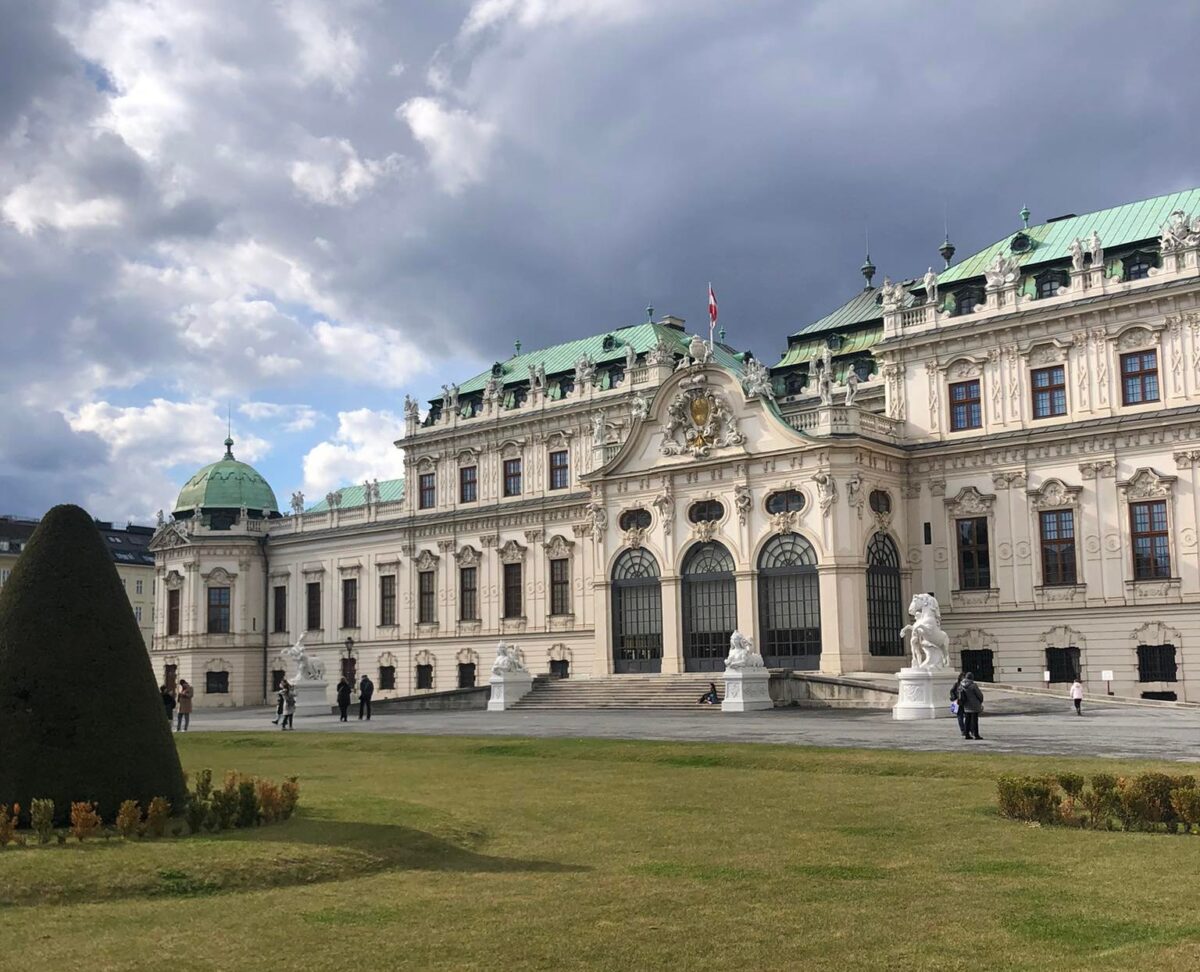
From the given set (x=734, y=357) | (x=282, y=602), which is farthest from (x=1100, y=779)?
(x=282, y=602)

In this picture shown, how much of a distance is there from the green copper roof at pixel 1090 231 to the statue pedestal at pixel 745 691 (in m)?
18.9

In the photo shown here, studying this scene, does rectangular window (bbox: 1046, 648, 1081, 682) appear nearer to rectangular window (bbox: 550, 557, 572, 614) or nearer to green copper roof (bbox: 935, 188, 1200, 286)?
green copper roof (bbox: 935, 188, 1200, 286)

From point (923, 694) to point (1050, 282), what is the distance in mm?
20425

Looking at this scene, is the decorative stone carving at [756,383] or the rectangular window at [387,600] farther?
the rectangular window at [387,600]

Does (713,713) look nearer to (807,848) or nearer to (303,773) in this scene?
(303,773)

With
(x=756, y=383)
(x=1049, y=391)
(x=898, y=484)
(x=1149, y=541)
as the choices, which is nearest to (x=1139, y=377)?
(x=1049, y=391)

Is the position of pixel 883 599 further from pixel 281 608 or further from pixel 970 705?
pixel 281 608

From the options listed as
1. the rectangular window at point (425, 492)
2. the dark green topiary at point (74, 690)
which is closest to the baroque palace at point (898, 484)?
the rectangular window at point (425, 492)

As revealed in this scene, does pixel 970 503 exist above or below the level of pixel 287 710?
above

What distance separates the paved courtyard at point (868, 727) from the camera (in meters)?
26.4

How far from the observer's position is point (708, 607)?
175 feet

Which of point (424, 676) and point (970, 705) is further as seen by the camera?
point (424, 676)

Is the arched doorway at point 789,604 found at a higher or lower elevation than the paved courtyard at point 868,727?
higher

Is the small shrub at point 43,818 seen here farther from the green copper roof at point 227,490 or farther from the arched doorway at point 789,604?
the green copper roof at point 227,490
